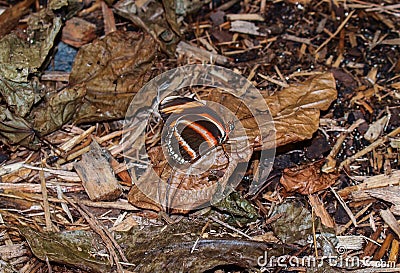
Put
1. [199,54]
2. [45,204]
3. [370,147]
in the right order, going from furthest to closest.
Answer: [199,54] → [370,147] → [45,204]

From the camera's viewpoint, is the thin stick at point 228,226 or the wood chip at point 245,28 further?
the wood chip at point 245,28

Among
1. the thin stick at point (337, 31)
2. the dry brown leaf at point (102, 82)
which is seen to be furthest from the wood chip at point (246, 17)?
the dry brown leaf at point (102, 82)

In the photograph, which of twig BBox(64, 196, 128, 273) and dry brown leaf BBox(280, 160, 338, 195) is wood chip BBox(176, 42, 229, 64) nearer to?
dry brown leaf BBox(280, 160, 338, 195)

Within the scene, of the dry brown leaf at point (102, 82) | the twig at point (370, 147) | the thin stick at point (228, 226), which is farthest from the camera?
the dry brown leaf at point (102, 82)

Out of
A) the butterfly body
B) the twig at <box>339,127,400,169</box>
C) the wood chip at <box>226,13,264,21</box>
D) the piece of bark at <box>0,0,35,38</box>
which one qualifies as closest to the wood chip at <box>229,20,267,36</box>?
the wood chip at <box>226,13,264,21</box>

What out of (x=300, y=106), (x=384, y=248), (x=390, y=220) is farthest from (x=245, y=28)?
(x=384, y=248)

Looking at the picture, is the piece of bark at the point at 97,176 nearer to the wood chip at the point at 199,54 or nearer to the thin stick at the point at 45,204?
the thin stick at the point at 45,204

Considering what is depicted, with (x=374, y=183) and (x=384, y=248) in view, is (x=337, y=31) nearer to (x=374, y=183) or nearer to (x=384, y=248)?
(x=374, y=183)
